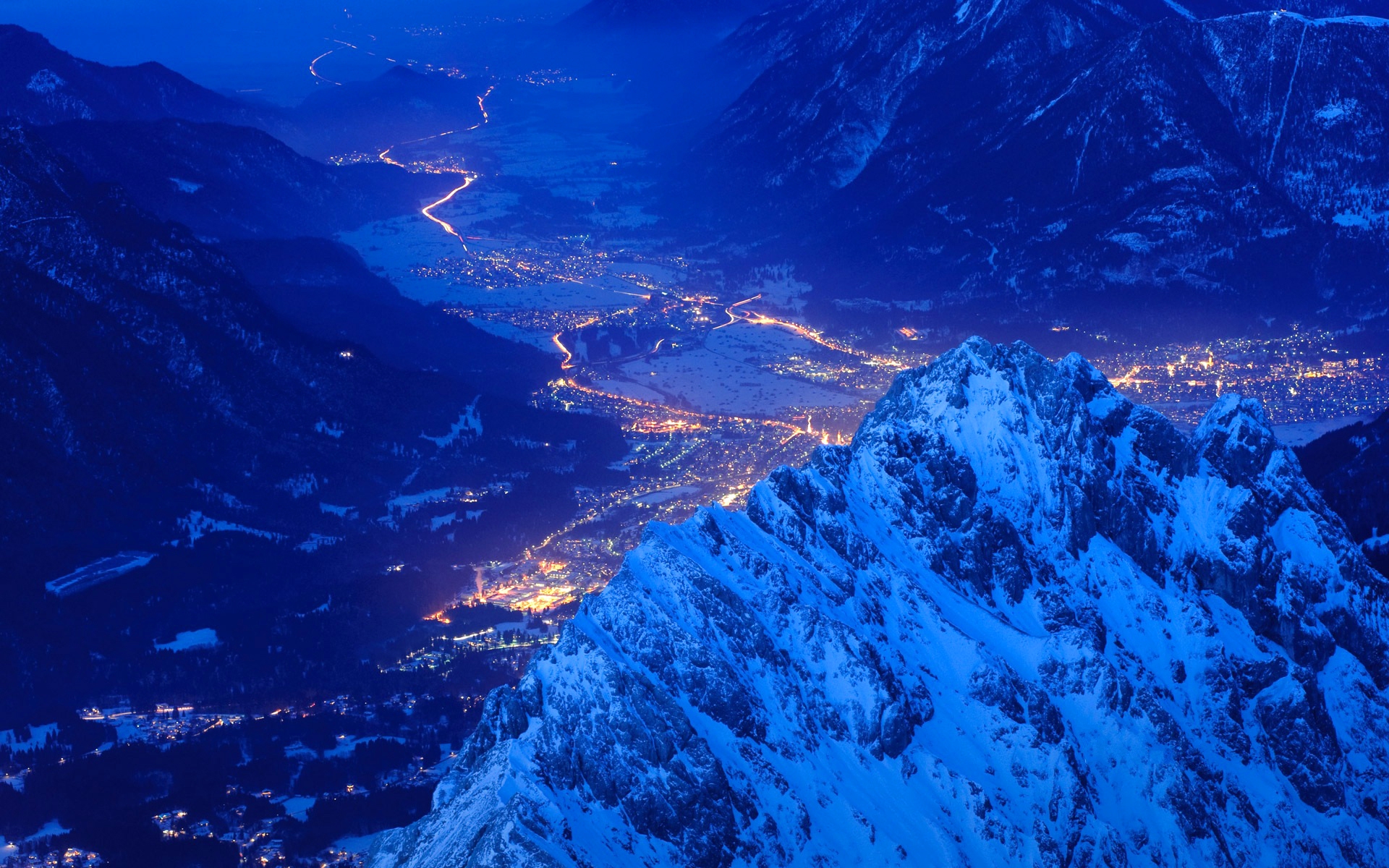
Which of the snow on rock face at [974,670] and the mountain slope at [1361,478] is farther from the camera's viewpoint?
the mountain slope at [1361,478]

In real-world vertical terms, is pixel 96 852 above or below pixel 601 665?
below

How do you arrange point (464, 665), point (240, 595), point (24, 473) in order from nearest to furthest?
point (464, 665) < point (240, 595) < point (24, 473)

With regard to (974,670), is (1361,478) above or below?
below

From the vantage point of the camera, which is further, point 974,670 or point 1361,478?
point 1361,478

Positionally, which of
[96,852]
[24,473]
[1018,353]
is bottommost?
[96,852]

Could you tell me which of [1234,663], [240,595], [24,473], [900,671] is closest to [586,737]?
[900,671]

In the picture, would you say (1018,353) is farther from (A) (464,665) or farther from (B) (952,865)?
(A) (464,665)

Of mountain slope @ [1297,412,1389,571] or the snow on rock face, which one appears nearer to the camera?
the snow on rock face

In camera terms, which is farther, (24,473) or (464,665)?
(24,473)
